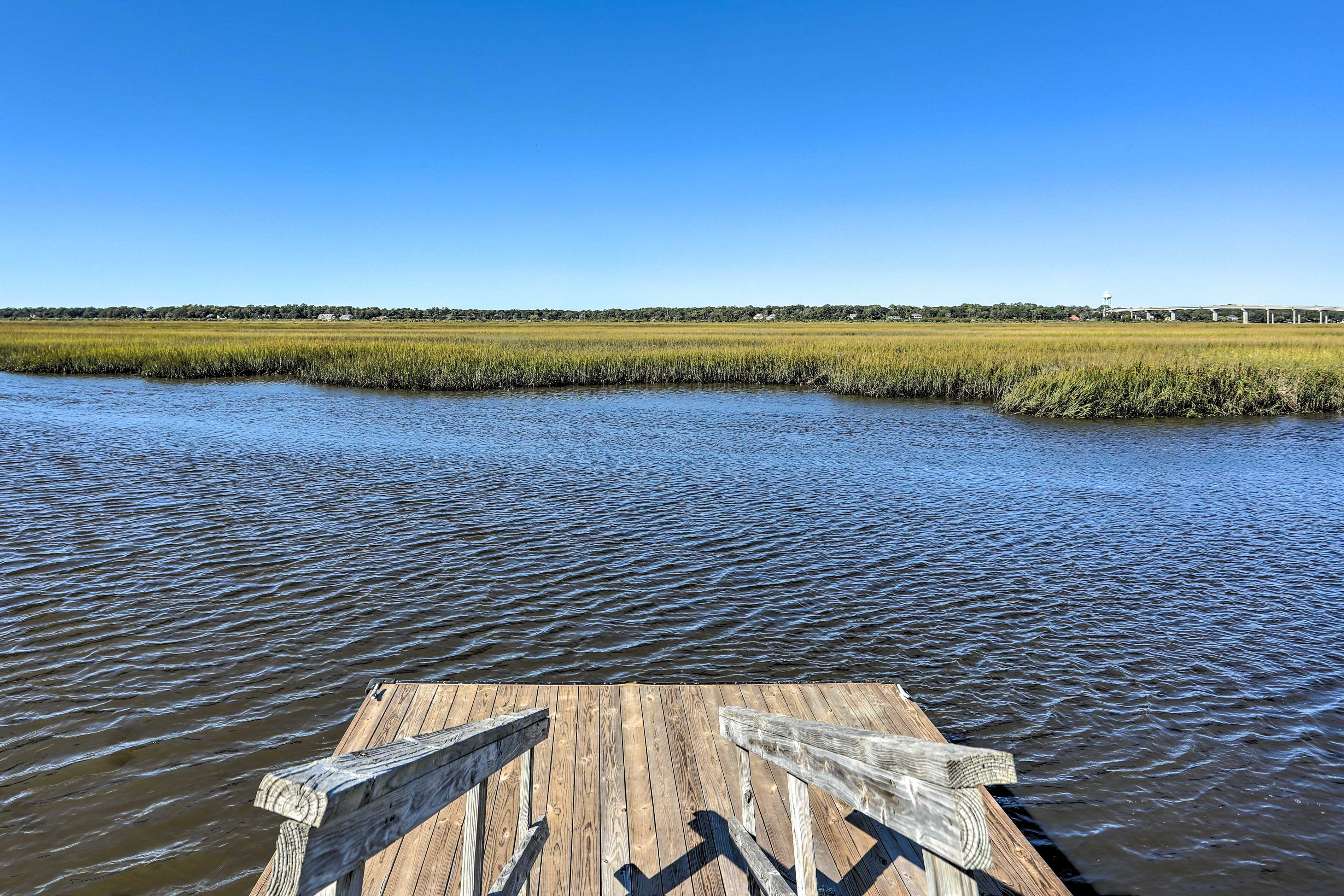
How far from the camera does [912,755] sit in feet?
6.39

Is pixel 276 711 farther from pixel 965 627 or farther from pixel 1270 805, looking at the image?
pixel 1270 805

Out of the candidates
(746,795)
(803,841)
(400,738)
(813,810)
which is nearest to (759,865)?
(746,795)

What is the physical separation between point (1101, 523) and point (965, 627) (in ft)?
20.2

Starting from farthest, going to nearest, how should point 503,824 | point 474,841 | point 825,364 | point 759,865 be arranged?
point 825,364 → point 503,824 → point 759,865 → point 474,841

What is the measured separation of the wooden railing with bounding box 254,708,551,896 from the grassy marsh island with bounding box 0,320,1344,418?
29656mm

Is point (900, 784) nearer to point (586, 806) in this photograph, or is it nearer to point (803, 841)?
point (803, 841)

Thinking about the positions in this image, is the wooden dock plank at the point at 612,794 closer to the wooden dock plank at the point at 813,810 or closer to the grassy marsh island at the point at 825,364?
the wooden dock plank at the point at 813,810

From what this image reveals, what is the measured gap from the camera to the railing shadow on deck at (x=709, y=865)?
3.75m

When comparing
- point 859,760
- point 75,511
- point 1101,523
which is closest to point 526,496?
point 75,511

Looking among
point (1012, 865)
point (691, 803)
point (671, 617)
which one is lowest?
point (671, 617)

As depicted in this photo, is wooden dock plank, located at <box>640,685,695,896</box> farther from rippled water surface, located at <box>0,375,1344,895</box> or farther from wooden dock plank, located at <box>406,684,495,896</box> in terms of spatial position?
rippled water surface, located at <box>0,375,1344,895</box>

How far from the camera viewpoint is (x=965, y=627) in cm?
827

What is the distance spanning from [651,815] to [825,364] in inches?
1463

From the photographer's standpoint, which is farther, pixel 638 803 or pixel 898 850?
A: pixel 638 803
